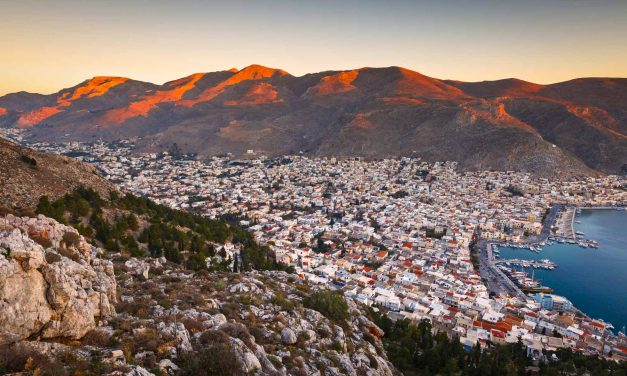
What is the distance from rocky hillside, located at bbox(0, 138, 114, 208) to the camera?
20141 mm

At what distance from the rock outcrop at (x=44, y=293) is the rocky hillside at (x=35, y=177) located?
14.1 m

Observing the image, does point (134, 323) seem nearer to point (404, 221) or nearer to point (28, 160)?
point (28, 160)

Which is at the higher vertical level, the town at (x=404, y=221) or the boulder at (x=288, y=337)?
the boulder at (x=288, y=337)

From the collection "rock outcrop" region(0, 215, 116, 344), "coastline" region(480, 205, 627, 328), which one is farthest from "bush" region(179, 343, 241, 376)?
"coastline" region(480, 205, 627, 328)

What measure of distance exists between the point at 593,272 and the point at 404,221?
23.0 meters

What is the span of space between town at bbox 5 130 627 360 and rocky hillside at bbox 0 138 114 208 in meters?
11.3

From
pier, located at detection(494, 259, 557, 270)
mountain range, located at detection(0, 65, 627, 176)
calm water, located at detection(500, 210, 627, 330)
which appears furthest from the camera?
mountain range, located at detection(0, 65, 627, 176)

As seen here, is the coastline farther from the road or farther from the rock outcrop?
the rock outcrop

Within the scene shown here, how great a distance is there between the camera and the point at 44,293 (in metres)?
7.04

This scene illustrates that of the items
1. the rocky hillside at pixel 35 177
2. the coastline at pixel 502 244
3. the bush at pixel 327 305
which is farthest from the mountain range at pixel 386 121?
the bush at pixel 327 305

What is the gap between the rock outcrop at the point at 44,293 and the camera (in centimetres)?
644

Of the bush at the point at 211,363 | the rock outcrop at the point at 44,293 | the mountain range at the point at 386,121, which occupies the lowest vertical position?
the bush at the point at 211,363

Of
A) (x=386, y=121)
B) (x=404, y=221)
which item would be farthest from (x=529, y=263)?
(x=386, y=121)

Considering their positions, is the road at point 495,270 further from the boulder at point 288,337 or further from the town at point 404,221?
the boulder at point 288,337
